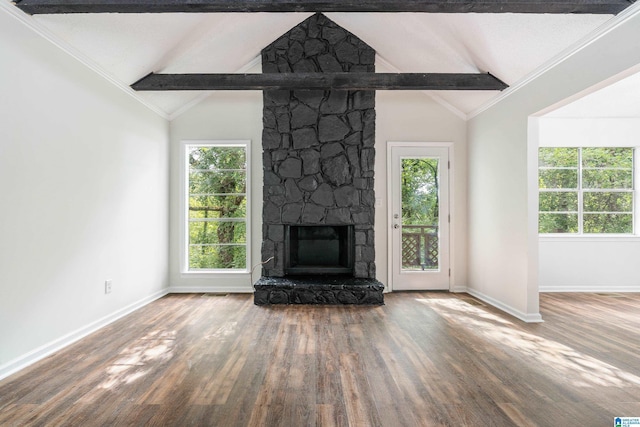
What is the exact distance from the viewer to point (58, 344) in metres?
2.79

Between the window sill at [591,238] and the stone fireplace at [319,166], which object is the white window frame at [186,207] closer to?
the stone fireplace at [319,166]

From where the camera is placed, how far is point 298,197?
15.0ft

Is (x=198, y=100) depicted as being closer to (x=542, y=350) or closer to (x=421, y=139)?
(x=421, y=139)

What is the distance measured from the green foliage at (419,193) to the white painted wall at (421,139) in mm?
263

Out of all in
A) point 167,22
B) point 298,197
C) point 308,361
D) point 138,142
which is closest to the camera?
point 308,361

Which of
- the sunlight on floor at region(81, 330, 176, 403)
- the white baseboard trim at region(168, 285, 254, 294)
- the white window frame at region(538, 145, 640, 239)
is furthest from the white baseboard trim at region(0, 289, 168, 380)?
the white window frame at region(538, 145, 640, 239)

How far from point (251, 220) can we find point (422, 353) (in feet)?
10.1

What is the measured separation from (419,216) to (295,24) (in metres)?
3.18

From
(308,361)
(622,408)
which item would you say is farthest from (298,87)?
(622,408)

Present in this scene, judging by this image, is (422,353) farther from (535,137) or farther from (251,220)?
(251,220)

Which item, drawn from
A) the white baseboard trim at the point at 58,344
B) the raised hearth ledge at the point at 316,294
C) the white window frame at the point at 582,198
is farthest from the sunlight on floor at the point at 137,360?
the white window frame at the point at 582,198

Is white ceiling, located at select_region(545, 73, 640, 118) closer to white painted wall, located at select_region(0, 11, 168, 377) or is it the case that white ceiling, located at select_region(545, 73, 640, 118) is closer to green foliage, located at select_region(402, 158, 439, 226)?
green foliage, located at select_region(402, 158, 439, 226)

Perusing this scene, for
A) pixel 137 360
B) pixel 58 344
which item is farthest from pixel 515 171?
pixel 58 344

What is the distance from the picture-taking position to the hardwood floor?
188cm
